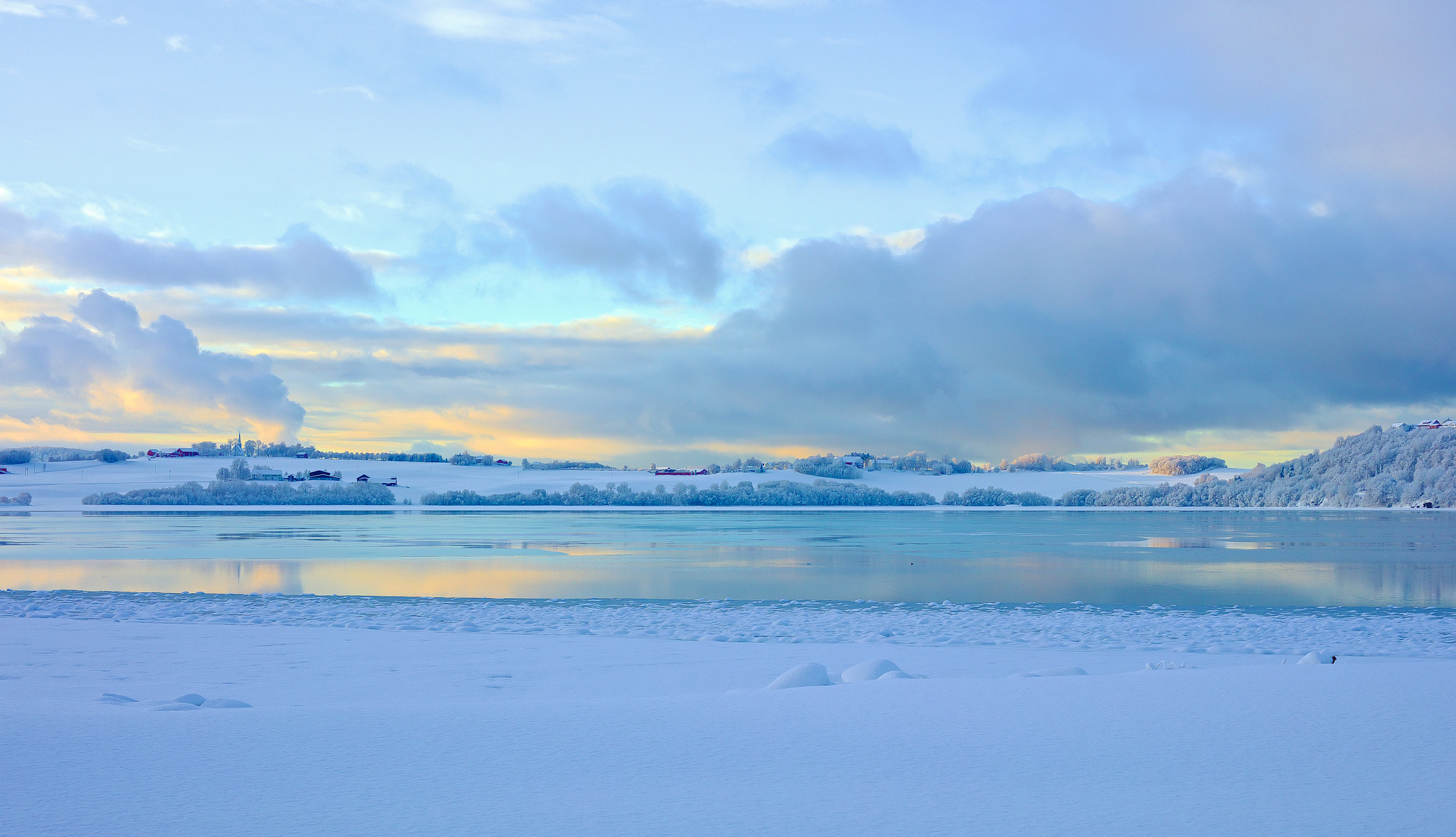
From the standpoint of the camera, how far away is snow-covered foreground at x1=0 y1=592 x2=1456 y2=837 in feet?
9.84

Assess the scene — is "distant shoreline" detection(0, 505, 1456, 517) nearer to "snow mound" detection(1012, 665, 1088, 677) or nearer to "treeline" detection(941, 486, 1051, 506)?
"treeline" detection(941, 486, 1051, 506)

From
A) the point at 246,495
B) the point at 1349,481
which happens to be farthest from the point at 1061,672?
the point at 1349,481

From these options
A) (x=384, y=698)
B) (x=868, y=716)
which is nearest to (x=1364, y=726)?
(x=868, y=716)

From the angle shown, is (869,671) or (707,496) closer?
(869,671)

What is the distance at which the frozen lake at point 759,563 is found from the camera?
1354cm

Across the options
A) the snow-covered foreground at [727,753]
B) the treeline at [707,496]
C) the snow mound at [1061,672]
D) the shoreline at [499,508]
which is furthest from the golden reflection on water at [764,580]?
the treeline at [707,496]

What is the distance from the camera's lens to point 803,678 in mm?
5508

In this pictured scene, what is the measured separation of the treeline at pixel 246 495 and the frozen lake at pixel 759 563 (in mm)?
31651

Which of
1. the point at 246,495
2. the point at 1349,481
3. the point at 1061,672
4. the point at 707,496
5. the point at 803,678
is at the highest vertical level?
the point at 1349,481

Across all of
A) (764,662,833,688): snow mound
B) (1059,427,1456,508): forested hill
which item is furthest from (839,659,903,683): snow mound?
(1059,427,1456,508): forested hill

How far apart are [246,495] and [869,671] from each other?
6841 centimetres

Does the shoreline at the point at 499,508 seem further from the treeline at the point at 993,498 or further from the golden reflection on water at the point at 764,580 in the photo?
the golden reflection on water at the point at 764,580

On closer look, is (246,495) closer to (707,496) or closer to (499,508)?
(499,508)

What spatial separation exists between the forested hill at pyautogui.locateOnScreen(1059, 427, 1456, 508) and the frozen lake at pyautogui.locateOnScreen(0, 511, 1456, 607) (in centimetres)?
4970
